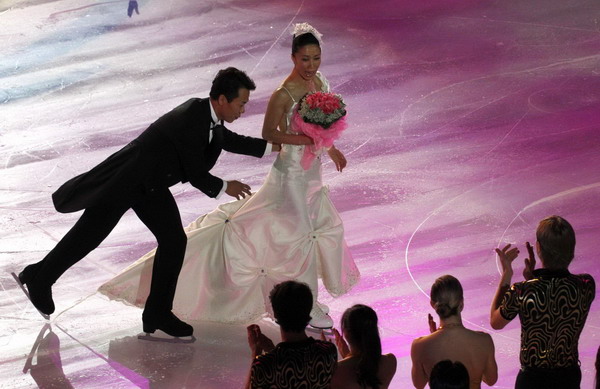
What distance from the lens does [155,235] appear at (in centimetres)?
638

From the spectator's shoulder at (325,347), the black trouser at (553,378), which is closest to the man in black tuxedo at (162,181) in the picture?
the spectator's shoulder at (325,347)

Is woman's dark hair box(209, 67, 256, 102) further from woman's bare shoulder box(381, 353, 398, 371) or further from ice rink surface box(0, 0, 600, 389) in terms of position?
woman's bare shoulder box(381, 353, 398, 371)

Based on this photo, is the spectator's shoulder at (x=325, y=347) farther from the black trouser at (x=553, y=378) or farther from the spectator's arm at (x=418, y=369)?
the black trouser at (x=553, y=378)

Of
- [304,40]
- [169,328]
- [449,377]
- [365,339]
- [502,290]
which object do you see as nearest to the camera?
[449,377]

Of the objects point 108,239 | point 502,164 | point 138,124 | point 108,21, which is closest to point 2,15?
point 108,21

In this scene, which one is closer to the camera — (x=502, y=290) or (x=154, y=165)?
(x=502, y=290)

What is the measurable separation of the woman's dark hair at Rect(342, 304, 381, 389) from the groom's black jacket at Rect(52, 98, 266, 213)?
2.07 m

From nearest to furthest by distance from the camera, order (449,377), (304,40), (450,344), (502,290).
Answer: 1. (449,377)
2. (450,344)
3. (502,290)
4. (304,40)

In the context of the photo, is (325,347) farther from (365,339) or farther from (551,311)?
(551,311)

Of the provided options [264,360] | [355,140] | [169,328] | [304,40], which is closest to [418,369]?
[264,360]

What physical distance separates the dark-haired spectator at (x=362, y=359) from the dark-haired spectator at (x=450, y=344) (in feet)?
0.69

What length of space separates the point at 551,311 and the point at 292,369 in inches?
44.6

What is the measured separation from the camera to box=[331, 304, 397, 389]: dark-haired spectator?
4469 mm

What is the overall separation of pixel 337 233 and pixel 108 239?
79.0 inches
